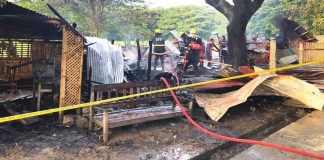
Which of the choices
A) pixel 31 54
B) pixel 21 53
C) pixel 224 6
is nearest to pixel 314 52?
pixel 224 6

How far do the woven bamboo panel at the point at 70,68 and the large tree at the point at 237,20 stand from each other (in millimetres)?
6531

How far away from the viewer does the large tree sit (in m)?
10.9

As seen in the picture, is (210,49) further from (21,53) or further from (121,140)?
(121,140)

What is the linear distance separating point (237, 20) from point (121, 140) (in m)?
7.32

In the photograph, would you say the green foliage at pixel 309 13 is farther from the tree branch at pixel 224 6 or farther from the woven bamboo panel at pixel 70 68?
the woven bamboo panel at pixel 70 68

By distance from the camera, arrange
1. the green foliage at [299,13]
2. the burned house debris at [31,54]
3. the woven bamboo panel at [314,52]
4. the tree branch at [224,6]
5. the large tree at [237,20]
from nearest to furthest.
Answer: the burned house debris at [31,54]
the large tree at [237,20]
the tree branch at [224,6]
the woven bamboo panel at [314,52]
the green foliage at [299,13]

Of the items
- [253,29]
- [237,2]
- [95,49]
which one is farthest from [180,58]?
[253,29]

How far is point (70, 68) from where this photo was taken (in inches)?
262

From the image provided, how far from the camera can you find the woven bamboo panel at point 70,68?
21.5 feet

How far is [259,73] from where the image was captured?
6855mm

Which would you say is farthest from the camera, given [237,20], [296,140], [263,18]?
[263,18]

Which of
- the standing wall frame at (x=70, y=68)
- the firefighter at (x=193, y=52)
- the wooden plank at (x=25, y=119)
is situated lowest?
the wooden plank at (x=25, y=119)

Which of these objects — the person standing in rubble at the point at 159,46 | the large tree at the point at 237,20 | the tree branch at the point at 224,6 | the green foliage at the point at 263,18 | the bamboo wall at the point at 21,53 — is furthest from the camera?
the green foliage at the point at 263,18

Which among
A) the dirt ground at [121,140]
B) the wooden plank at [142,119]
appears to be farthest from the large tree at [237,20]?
the wooden plank at [142,119]
